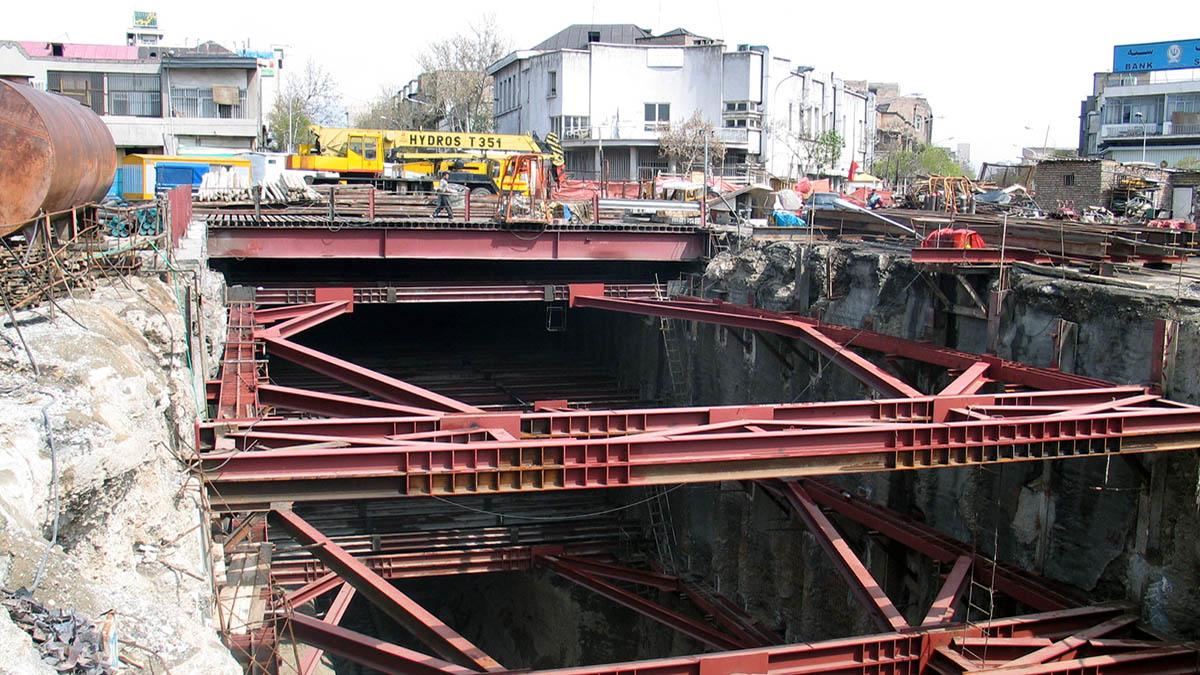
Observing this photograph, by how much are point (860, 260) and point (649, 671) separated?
34.2 feet

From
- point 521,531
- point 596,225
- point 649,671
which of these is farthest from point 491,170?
point 649,671

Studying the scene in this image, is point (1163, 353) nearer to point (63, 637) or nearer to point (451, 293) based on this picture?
point (63, 637)

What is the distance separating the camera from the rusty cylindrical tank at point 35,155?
11.2 meters

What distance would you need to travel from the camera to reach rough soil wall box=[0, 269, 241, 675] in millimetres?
6543

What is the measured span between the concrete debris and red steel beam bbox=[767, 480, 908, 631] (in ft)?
29.2

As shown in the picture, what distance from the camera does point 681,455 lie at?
37.7ft

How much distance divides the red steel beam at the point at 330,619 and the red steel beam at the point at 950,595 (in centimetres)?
942

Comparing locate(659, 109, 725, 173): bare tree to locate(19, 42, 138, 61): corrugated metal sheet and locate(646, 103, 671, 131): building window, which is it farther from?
locate(19, 42, 138, 61): corrugated metal sheet

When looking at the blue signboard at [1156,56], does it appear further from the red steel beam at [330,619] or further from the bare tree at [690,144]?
the red steel beam at [330,619]

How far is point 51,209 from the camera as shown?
42.1 feet

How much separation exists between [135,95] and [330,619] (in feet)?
143

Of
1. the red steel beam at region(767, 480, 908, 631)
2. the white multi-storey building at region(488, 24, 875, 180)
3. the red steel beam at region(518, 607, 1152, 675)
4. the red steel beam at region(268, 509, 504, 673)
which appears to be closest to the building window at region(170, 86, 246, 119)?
the white multi-storey building at region(488, 24, 875, 180)

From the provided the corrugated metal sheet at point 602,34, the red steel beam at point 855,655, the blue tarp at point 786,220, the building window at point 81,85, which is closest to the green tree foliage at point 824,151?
the corrugated metal sheet at point 602,34

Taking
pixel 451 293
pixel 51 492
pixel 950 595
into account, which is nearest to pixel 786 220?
pixel 451 293
